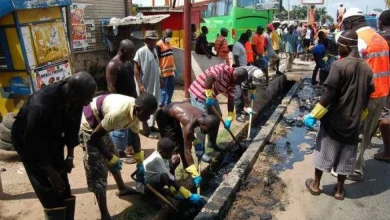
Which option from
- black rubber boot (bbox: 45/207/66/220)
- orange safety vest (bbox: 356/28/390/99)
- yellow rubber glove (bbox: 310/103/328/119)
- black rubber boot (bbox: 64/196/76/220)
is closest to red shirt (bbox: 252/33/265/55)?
orange safety vest (bbox: 356/28/390/99)

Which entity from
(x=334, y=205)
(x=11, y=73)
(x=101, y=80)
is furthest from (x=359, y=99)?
(x=101, y=80)

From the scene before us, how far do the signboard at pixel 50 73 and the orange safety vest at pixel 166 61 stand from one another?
1.79 m

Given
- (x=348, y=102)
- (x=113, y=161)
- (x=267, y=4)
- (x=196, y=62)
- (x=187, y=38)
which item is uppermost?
(x=267, y=4)

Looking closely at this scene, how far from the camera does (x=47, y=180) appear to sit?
2.67m

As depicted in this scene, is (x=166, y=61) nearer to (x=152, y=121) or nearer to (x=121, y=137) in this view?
(x=152, y=121)

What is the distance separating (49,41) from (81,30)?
3.96 meters

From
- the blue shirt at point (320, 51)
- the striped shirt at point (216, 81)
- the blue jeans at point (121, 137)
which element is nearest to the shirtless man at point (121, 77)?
the blue jeans at point (121, 137)

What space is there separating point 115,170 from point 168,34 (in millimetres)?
4301

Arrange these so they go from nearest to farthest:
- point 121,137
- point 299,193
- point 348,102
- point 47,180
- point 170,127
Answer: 1. point 47,180
2. point 348,102
3. point 299,193
4. point 170,127
5. point 121,137

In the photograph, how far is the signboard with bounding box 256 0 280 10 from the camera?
15.7 metres

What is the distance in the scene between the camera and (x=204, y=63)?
961 cm

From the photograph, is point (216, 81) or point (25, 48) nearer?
point (216, 81)

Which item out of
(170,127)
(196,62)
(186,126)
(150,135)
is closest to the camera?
(186,126)

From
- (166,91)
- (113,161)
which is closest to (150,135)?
(166,91)
